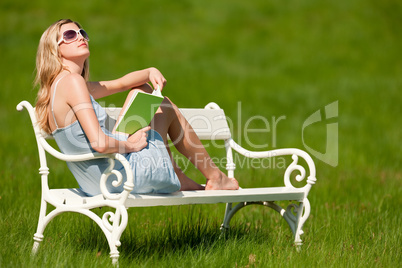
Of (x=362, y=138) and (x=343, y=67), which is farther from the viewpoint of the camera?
(x=343, y=67)

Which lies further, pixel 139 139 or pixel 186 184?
pixel 186 184

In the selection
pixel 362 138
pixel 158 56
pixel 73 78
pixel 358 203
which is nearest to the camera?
pixel 73 78

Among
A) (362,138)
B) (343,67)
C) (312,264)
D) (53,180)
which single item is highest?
(343,67)

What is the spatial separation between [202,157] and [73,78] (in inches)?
41.8

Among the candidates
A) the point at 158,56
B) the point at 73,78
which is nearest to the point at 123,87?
the point at 73,78

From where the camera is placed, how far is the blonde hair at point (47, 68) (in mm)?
3391

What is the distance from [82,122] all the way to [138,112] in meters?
0.34

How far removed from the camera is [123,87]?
3877mm

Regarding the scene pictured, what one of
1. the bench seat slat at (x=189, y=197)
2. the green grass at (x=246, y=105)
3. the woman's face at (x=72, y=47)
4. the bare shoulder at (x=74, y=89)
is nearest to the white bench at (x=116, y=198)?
the bench seat slat at (x=189, y=197)

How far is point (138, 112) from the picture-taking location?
332 centimetres

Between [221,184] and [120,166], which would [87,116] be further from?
[221,184]

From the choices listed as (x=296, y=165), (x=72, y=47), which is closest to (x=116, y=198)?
(x=72, y=47)

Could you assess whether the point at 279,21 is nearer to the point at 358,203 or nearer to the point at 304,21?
the point at 304,21

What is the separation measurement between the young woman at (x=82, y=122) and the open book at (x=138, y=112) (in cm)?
5
